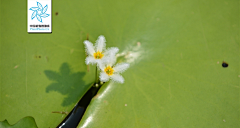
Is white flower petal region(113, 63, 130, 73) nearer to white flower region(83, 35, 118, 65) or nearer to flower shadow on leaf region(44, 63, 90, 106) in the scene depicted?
white flower region(83, 35, 118, 65)

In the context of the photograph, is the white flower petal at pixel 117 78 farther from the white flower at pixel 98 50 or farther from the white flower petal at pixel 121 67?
the white flower at pixel 98 50

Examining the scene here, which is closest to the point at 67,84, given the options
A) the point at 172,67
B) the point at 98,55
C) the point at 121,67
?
the point at 98,55

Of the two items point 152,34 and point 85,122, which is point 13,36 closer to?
point 85,122

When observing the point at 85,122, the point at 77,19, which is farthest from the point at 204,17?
the point at 85,122

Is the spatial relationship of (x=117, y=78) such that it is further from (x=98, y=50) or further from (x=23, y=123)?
(x=23, y=123)

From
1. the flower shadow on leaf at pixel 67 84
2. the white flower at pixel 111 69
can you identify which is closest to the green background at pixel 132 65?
the flower shadow on leaf at pixel 67 84
